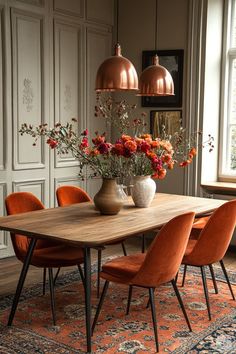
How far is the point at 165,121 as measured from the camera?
234 inches

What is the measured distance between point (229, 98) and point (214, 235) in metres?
2.78

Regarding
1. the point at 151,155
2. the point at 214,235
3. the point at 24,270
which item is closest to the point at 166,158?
the point at 151,155

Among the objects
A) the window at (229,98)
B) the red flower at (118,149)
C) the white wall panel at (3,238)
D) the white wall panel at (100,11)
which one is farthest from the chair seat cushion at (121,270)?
the white wall panel at (100,11)

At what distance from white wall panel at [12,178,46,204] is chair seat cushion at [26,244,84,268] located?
1547mm

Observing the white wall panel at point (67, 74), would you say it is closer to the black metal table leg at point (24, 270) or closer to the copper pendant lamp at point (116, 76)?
the copper pendant lamp at point (116, 76)

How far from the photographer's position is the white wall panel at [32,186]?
204 inches

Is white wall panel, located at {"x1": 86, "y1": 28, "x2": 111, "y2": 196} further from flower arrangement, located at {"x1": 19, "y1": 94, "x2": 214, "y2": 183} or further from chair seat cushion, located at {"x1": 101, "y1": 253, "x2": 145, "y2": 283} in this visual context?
chair seat cushion, located at {"x1": 101, "y1": 253, "x2": 145, "y2": 283}

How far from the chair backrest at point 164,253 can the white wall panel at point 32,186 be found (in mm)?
2448

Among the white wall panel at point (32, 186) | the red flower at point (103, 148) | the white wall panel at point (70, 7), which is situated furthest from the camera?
the white wall panel at point (70, 7)

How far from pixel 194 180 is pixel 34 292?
7.91ft

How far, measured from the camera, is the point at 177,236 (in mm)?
3020

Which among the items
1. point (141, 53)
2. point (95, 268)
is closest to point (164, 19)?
point (141, 53)

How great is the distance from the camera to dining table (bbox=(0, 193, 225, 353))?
2.96 metres

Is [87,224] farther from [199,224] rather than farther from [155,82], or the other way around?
[199,224]
